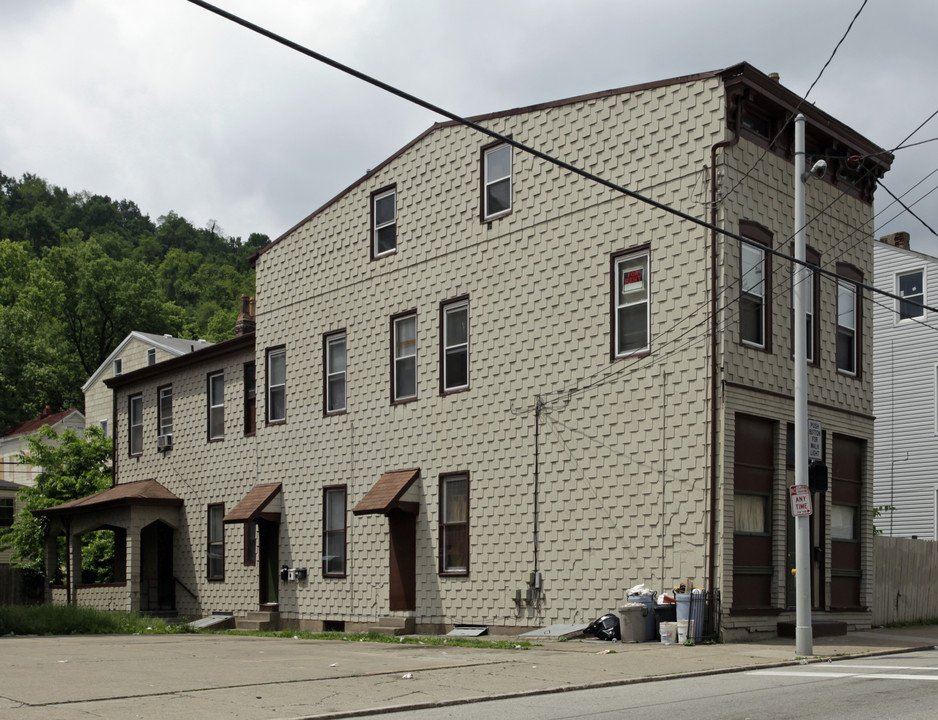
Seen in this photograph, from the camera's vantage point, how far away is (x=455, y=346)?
23.8 meters

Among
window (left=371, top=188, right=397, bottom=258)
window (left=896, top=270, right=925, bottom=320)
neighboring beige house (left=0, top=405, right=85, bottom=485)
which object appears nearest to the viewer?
window (left=371, top=188, right=397, bottom=258)

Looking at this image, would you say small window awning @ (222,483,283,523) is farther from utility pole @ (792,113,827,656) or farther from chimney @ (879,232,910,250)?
chimney @ (879,232,910,250)

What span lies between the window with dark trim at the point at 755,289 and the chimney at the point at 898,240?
18.1 metres

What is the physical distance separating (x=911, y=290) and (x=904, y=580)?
39.1 feet

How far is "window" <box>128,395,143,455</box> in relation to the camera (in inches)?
1398

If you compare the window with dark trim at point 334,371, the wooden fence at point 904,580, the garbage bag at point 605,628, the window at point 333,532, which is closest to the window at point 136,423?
the window with dark trim at point 334,371

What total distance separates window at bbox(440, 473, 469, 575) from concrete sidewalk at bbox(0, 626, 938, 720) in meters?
3.17

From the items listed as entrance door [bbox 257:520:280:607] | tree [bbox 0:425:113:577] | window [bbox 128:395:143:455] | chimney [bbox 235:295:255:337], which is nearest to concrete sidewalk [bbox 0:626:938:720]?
entrance door [bbox 257:520:280:607]

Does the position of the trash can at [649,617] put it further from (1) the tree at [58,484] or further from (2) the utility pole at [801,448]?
(1) the tree at [58,484]

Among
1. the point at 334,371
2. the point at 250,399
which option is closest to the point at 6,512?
the point at 250,399

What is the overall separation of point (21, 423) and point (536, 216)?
5442cm

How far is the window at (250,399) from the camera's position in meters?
30.2

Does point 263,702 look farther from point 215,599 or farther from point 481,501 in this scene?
point 215,599

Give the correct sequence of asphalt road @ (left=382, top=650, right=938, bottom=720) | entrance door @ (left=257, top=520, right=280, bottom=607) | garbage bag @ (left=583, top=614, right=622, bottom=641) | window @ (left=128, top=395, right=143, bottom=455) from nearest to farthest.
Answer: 1. asphalt road @ (left=382, top=650, right=938, bottom=720)
2. garbage bag @ (left=583, top=614, right=622, bottom=641)
3. entrance door @ (left=257, top=520, right=280, bottom=607)
4. window @ (left=128, top=395, right=143, bottom=455)
